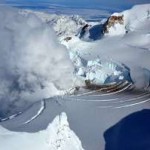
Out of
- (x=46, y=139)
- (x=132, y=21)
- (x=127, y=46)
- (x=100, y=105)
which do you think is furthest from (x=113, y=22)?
(x=46, y=139)

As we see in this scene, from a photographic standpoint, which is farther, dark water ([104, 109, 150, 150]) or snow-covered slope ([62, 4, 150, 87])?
snow-covered slope ([62, 4, 150, 87])

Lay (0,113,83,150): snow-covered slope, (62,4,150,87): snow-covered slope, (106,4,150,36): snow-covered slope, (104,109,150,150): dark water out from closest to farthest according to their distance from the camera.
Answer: (0,113,83,150): snow-covered slope < (104,109,150,150): dark water < (62,4,150,87): snow-covered slope < (106,4,150,36): snow-covered slope

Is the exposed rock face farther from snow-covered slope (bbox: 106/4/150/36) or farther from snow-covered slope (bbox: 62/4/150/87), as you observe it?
snow-covered slope (bbox: 62/4/150/87)

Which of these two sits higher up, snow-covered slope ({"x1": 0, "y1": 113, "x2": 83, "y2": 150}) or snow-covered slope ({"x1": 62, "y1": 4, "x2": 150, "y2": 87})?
snow-covered slope ({"x1": 0, "y1": 113, "x2": 83, "y2": 150})

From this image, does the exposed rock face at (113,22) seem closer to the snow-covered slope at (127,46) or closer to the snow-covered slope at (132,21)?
the snow-covered slope at (132,21)

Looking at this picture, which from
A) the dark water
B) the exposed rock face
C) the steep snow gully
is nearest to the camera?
the steep snow gully

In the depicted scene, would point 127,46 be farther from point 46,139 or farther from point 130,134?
point 46,139

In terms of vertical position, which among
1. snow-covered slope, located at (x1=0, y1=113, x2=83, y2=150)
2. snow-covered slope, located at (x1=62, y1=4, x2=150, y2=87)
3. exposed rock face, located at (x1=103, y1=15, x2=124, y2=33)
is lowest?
snow-covered slope, located at (x1=62, y1=4, x2=150, y2=87)

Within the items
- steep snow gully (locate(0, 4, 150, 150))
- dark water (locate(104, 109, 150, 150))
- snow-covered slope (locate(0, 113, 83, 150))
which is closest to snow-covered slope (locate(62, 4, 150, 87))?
steep snow gully (locate(0, 4, 150, 150))

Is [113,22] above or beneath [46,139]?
beneath

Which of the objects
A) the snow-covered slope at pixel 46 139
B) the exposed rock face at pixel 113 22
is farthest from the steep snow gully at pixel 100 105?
the exposed rock face at pixel 113 22
